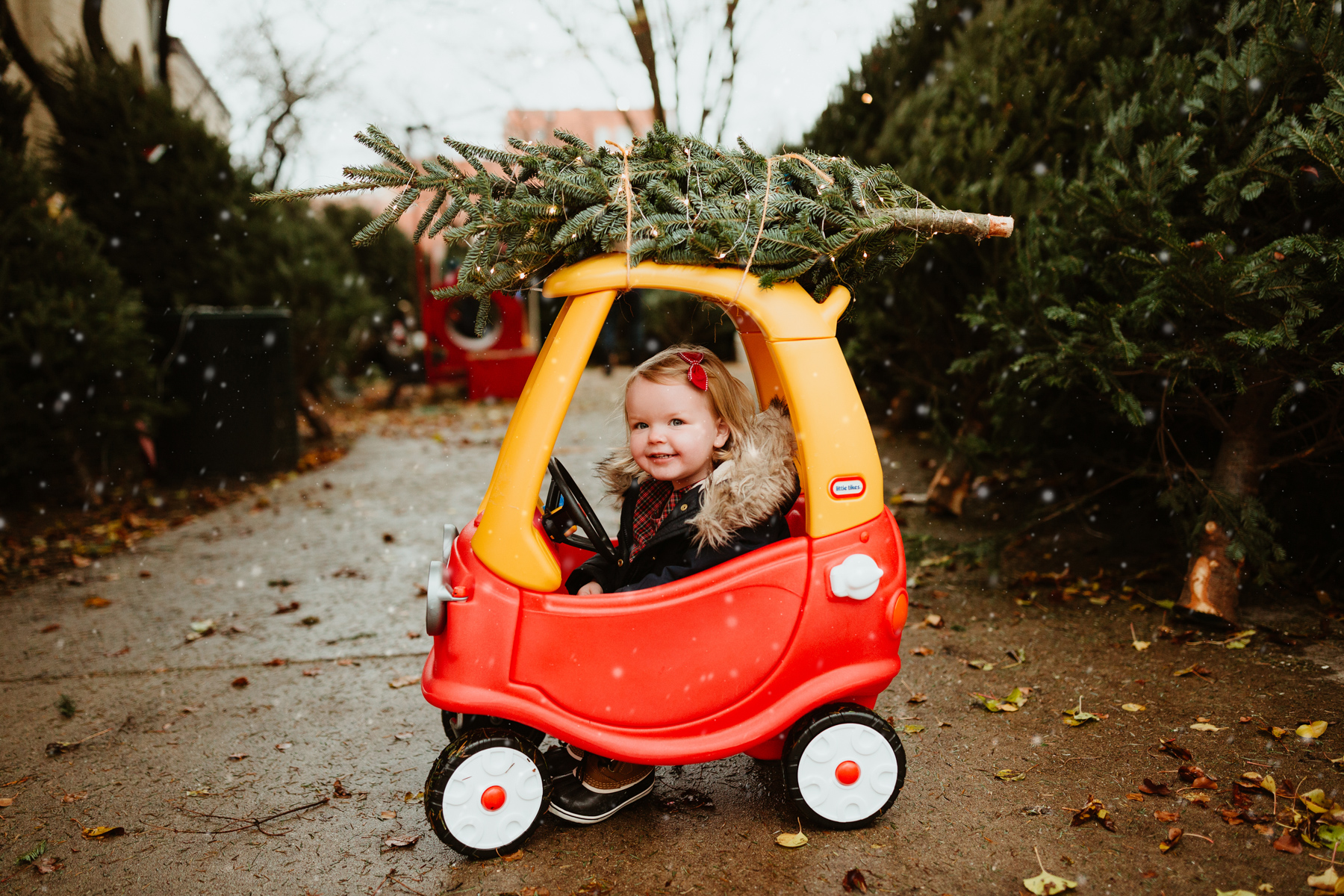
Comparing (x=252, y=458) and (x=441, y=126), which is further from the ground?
(x=441, y=126)

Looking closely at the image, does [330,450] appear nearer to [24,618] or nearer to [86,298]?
[86,298]

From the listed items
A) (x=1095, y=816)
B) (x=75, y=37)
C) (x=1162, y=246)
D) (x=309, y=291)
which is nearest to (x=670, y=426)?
(x=1095, y=816)

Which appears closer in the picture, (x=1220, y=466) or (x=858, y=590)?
(x=858, y=590)

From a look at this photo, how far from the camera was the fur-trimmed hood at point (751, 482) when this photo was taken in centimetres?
250

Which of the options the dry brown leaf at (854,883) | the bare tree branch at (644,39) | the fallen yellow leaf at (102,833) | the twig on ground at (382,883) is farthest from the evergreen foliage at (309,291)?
the dry brown leaf at (854,883)

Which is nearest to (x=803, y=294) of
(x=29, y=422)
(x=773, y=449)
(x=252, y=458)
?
(x=773, y=449)

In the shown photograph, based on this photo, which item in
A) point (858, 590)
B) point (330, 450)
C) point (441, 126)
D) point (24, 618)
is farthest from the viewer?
point (441, 126)

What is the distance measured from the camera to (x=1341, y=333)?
3.12 meters

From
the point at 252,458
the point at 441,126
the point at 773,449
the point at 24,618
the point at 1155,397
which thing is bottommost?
the point at 24,618

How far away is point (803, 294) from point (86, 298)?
5.68m

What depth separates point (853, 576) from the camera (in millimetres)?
2420

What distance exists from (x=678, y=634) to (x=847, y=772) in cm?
63

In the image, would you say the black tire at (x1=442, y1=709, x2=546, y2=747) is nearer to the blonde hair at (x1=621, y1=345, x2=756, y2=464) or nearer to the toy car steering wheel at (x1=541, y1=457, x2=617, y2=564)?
the toy car steering wheel at (x1=541, y1=457, x2=617, y2=564)

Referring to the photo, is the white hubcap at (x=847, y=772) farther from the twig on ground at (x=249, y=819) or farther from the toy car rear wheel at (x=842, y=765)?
the twig on ground at (x=249, y=819)
